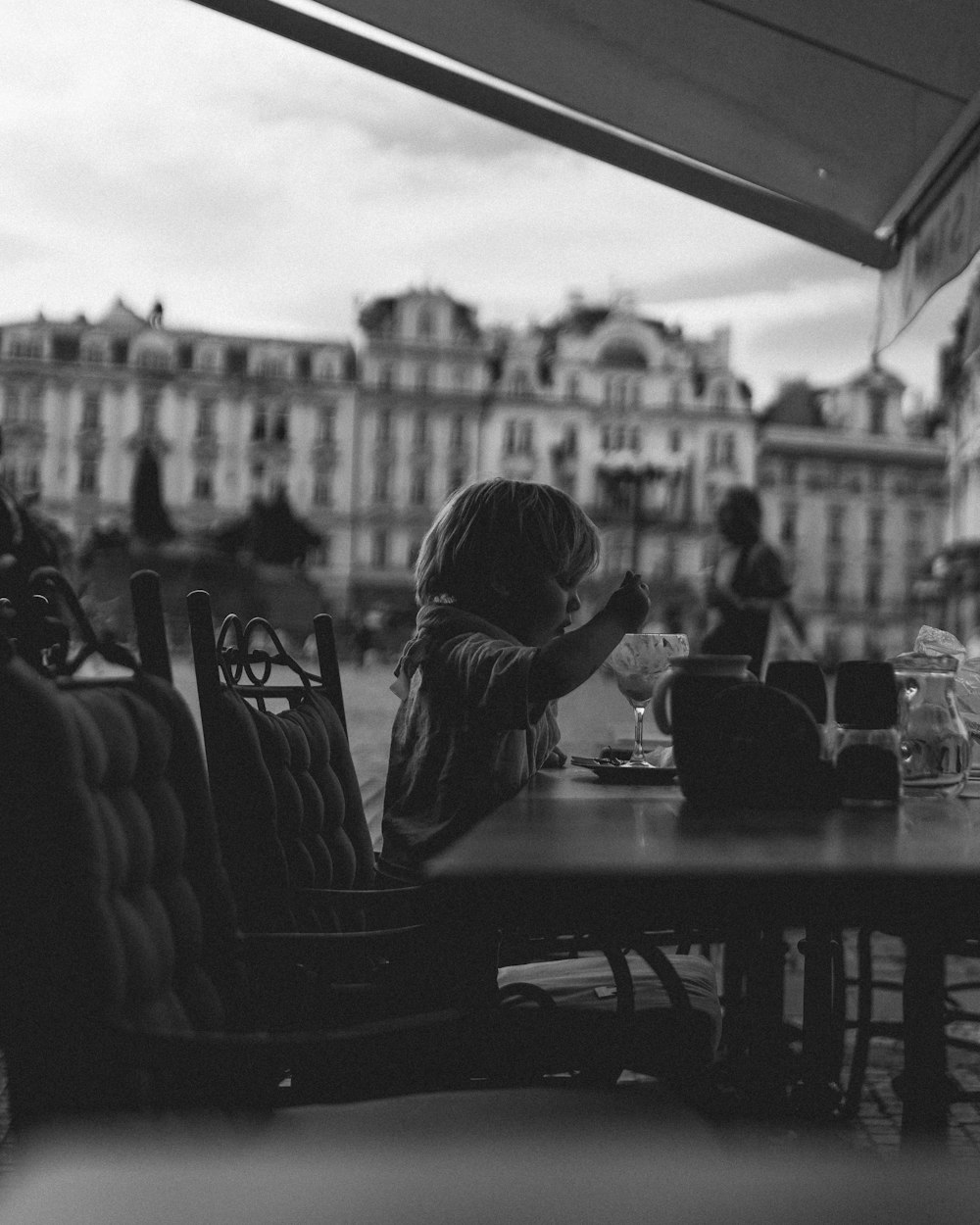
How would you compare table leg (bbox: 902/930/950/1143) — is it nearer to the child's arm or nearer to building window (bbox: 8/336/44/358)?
the child's arm

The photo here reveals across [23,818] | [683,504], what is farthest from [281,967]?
[683,504]

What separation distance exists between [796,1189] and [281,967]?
101 cm

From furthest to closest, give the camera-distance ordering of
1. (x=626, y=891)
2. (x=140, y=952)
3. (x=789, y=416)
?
(x=789, y=416) → (x=140, y=952) → (x=626, y=891)

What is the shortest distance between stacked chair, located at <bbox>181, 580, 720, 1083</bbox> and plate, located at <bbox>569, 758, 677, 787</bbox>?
0.25 meters

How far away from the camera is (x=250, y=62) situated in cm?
469

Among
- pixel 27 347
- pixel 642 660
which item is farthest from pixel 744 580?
pixel 27 347

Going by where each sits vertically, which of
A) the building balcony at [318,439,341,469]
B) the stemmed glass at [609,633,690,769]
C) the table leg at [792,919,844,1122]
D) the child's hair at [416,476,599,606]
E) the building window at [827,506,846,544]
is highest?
the building balcony at [318,439,341,469]

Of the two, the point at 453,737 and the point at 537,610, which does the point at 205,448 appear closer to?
the point at 537,610

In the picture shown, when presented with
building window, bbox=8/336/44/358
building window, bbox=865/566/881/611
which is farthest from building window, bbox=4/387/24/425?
building window, bbox=865/566/881/611

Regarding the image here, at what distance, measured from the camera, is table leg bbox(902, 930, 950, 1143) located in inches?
56.1

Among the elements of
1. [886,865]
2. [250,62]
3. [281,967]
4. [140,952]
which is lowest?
[281,967]

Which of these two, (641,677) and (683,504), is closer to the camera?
(641,677)

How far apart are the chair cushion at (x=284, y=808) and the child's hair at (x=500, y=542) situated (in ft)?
0.98

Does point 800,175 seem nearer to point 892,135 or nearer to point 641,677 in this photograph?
point 892,135
